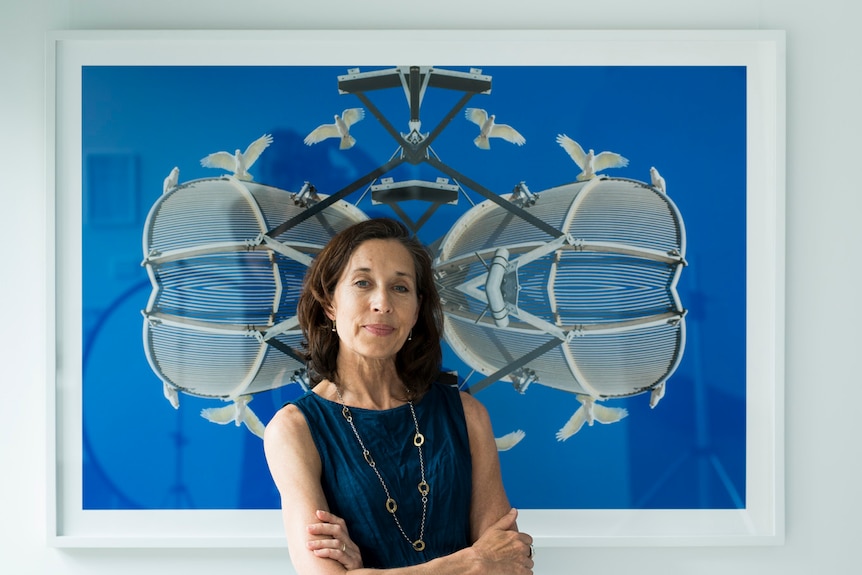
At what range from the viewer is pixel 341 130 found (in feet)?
6.32

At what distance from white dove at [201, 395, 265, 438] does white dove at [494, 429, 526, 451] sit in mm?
611

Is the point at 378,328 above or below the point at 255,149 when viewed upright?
below

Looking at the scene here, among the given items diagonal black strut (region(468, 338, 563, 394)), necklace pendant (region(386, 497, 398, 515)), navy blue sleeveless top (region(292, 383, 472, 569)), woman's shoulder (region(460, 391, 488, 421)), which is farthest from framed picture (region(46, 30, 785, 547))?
necklace pendant (region(386, 497, 398, 515))

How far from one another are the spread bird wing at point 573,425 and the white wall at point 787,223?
338mm

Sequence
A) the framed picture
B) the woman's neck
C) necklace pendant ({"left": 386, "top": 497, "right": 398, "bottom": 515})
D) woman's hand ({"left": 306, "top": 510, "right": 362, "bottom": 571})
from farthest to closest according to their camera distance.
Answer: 1. the framed picture
2. the woman's neck
3. necklace pendant ({"left": 386, "top": 497, "right": 398, "bottom": 515})
4. woman's hand ({"left": 306, "top": 510, "right": 362, "bottom": 571})

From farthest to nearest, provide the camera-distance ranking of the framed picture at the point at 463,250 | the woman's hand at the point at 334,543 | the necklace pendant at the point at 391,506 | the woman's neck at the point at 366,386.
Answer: the framed picture at the point at 463,250 → the woman's neck at the point at 366,386 → the necklace pendant at the point at 391,506 → the woman's hand at the point at 334,543

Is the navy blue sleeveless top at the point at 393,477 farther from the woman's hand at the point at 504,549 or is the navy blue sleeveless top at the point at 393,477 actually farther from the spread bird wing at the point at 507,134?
the spread bird wing at the point at 507,134

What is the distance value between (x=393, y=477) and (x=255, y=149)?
0.91m

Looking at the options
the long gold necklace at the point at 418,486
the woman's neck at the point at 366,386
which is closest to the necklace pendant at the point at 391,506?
the long gold necklace at the point at 418,486

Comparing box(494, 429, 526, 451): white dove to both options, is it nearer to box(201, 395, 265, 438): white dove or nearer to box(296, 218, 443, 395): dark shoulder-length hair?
box(296, 218, 443, 395): dark shoulder-length hair

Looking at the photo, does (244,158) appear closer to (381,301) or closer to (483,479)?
(381,301)

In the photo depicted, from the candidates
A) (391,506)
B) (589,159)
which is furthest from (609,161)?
(391,506)

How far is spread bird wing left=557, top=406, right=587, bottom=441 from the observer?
1938mm

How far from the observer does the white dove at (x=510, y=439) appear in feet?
6.34
